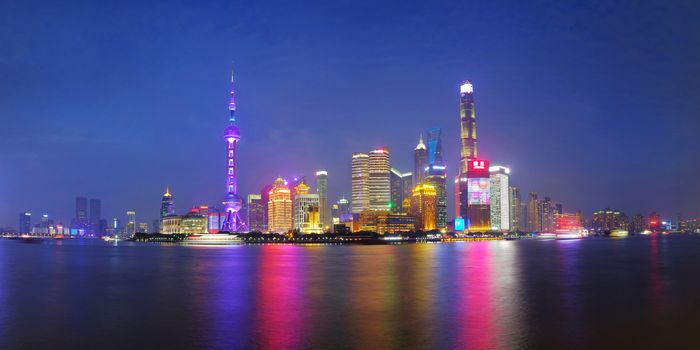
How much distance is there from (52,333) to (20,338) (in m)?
1.72

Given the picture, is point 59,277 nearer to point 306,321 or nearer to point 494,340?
point 306,321

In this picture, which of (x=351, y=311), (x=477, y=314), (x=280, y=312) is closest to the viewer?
(x=477, y=314)

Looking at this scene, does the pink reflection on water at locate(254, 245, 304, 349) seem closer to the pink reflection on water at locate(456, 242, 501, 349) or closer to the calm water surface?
the calm water surface

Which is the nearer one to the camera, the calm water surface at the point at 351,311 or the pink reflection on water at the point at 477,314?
the pink reflection on water at the point at 477,314

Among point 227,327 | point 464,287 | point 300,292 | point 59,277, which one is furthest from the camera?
point 59,277

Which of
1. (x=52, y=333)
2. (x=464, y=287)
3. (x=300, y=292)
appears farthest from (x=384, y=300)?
(x=52, y=333)

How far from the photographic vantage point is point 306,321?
34781 millimetres

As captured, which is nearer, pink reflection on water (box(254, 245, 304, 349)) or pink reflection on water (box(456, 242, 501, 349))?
pink reflection on water (box(456, 242, 501, 349))

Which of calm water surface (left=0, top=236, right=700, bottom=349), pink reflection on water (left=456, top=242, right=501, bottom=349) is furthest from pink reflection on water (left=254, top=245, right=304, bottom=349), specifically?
pink reflection on water (left=456, top=242, right=501, bottom=349)

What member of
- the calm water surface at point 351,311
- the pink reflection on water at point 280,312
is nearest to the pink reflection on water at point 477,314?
the calm water surface at point 351,311

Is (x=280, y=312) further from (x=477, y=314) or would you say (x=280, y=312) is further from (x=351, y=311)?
(x=477, y=314)

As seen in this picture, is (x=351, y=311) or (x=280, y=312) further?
(x=351, y=311)

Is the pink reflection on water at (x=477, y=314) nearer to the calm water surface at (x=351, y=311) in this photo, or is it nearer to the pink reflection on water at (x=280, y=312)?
the calm water surface at (x=351, y=311)

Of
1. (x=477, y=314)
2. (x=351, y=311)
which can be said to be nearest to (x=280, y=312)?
(x=351, y=311)
